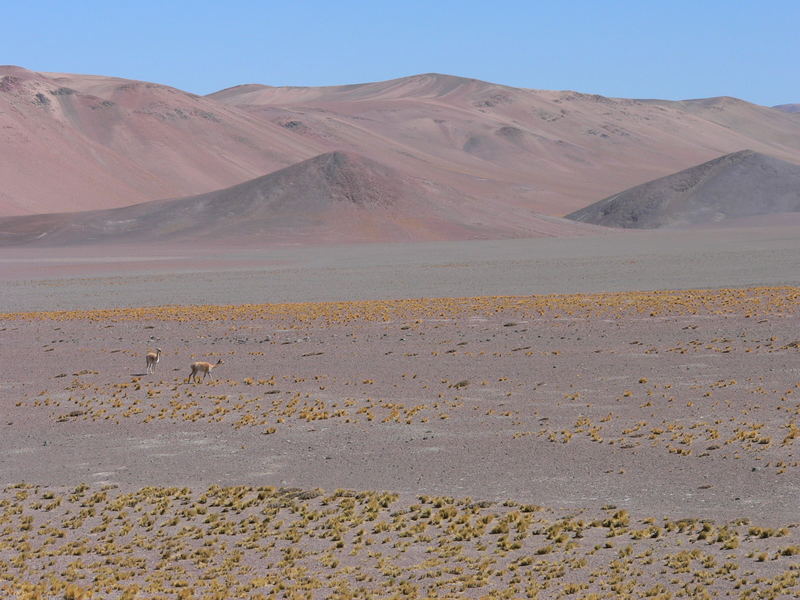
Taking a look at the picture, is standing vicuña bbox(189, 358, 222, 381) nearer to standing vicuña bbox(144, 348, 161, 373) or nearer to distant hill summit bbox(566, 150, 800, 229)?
standing vicuña bbox(144, 348, 161, 373)

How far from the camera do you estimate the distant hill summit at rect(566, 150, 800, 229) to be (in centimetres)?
12106

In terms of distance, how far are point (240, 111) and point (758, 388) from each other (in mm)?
167131

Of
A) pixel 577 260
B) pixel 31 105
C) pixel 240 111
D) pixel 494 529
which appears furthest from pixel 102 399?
pixel 240 111

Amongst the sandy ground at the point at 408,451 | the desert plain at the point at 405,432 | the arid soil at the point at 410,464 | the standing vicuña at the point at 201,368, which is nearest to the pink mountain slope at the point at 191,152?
the desert plain at the point at 405,432

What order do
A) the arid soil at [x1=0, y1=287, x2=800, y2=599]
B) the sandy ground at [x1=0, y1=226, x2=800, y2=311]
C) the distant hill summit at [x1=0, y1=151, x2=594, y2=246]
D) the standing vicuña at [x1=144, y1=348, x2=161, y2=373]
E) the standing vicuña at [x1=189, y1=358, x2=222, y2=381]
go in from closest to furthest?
the arid soil at [x1=0, y1=287, x2=800, y2=599] < the standing vicuña at [x1=189, y1=358, x2=222, y2=381] < the standing vicuña at [x1=144, y1=348, x2=161, y2=373] < the sandy ground at [x1=0, y1=226, x2=800, y2=311] < the distant hill summit at [x1=0, y1=151, x2=594, y2=246]

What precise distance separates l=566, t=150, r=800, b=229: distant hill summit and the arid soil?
3791 inches

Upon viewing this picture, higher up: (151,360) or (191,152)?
(191,152)

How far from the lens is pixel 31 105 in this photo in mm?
155125

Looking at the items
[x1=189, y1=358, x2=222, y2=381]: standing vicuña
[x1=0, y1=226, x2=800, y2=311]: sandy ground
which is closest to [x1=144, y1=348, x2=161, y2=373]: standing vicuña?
[x1=189, y1=358, x2=222, y2=381]: standing vicuña

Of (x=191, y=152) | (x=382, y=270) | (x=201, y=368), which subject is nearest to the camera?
(x=201, y=368)

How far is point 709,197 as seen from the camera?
126 meters

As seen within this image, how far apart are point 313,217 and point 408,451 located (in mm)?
80641

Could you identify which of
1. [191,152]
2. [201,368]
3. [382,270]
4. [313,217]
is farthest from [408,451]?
[191,152]

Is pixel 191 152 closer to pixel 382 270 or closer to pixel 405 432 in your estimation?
pixel 382 270
